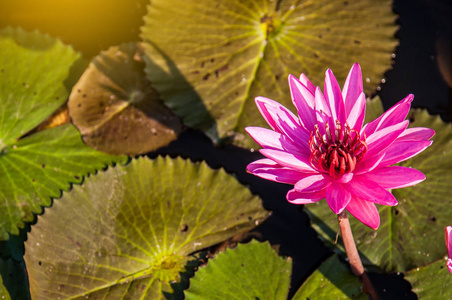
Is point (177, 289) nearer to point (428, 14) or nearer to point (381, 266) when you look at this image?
point (381, 266)

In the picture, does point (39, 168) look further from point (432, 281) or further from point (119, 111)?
point (432, 281)

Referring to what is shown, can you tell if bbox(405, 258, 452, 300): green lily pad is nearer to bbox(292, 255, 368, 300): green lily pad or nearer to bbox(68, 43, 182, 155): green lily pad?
bbox(292, 255, 368, 300): green lily pad

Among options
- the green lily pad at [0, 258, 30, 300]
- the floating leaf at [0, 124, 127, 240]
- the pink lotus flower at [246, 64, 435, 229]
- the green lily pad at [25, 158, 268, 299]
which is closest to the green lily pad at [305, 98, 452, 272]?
the green lily pad at [25, 158, 268, 299]

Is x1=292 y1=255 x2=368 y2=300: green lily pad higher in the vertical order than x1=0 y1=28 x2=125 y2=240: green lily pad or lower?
lower

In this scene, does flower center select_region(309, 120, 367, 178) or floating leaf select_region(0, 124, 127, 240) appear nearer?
Result: flower center select_region(309, 120, 367, 178)

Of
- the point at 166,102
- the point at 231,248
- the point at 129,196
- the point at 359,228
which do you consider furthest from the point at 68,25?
the point at 359,228

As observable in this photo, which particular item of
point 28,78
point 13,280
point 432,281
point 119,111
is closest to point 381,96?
point 432,281

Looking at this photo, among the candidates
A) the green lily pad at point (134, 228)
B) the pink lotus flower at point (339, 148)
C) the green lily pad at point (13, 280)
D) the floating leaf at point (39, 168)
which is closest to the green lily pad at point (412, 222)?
the green lily pad at point (134, 228)
